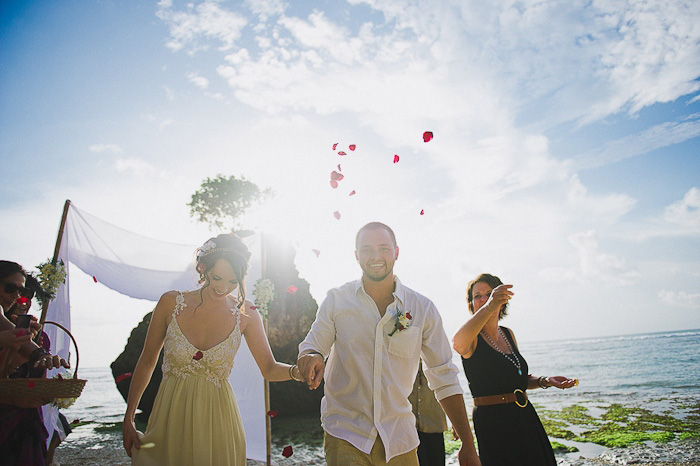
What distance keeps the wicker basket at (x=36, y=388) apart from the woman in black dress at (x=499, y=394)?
11.0ft

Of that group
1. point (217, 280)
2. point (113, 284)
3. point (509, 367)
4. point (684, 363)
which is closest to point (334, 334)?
point (217, 280)

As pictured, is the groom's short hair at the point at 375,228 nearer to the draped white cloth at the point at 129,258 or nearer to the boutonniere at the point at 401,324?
the boutonniere at the point at 401,324

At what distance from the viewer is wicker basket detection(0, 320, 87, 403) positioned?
10.4 ft

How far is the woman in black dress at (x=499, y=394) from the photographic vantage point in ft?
13.4

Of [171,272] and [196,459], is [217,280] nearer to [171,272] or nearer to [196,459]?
[196,459]

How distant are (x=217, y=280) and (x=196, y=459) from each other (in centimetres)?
130

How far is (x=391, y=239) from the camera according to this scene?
3.61 meters

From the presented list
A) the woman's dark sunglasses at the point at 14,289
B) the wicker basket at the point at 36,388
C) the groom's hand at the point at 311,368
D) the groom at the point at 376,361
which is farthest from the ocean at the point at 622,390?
the woman's dark sunglasses at the point at 14,289

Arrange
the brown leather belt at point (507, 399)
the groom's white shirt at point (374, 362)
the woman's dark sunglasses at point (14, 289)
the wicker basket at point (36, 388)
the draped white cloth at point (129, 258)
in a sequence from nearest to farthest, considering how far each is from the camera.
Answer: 1. the groom's white shirt at point (374, 362)
2. the wicker basket at point (36, 388)
3. the woman's dark sunglasses at point (14, 289)
4. the brown leather belt at point (507, 399)
5. the draped white cloth at point (129, 258)

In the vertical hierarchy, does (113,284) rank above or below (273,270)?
below

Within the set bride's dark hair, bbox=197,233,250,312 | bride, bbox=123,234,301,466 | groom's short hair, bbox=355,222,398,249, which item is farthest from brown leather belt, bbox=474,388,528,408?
bride's dark hair, bbox=197,233,250,312

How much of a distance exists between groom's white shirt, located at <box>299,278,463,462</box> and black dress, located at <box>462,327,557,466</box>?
1.13 m

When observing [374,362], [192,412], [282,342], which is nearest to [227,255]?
[192,412]

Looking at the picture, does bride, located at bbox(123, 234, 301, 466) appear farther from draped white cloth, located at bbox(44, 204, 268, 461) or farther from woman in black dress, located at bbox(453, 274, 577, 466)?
draped white cloth, located at bbox(44, 204, 268, 461)
